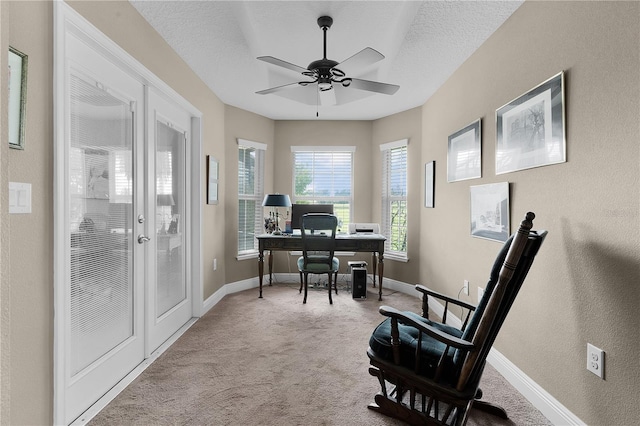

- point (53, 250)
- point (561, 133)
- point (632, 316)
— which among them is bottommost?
point (632, 316)

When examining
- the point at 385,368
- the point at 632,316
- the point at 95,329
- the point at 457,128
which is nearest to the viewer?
the point at 632,316

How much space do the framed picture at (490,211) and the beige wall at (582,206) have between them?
76 mm

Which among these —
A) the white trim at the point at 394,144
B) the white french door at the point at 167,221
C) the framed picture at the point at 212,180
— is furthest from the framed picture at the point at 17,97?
the white trim at the point at 394,144

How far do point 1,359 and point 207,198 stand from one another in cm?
286

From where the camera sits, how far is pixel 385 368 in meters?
1.75

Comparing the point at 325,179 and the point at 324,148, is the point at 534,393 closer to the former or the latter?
the point at 325,179

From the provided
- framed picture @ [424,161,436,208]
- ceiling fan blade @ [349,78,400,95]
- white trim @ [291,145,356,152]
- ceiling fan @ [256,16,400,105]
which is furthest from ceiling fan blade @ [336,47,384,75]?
white trim @ [291,145,356,152]

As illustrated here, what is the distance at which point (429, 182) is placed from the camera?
400cm

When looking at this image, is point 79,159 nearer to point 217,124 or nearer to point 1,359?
point 1,359

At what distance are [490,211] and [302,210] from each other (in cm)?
267

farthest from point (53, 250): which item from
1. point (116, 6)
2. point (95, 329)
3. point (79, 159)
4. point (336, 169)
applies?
point (336, 169)

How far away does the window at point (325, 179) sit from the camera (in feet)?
16.9

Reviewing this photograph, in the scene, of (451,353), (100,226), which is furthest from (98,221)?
(451,353)

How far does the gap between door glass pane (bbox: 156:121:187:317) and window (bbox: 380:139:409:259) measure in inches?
114
